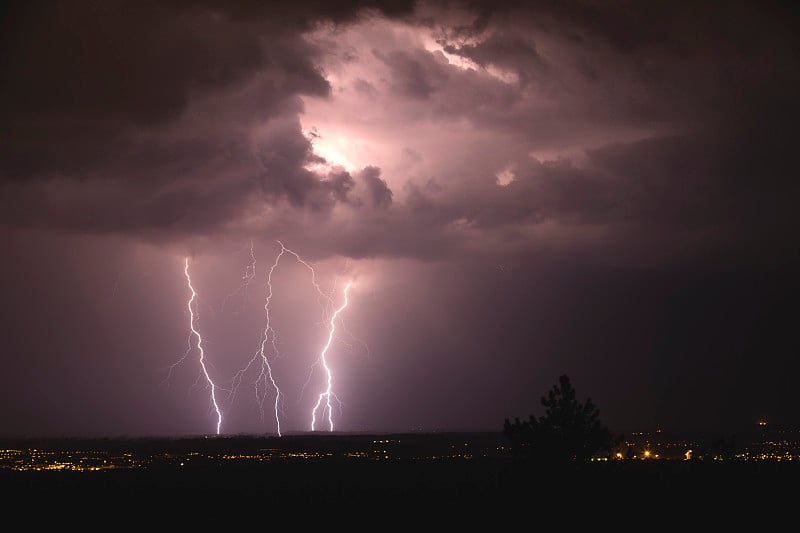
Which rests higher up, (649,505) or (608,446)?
(608,446)

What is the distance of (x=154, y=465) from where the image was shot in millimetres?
115062

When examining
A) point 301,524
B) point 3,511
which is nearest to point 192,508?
point 3,511

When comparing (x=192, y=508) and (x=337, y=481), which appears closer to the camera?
(x=192, y=508)

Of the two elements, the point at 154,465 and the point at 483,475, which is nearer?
the point at 483,475

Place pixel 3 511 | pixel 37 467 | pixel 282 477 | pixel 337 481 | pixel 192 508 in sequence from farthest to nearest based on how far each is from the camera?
pixel 37 467 < pixel 282 477 < pixel 337 481 < pixel 192 508 < pixel 3 511

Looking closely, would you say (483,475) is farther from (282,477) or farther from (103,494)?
(103,494)

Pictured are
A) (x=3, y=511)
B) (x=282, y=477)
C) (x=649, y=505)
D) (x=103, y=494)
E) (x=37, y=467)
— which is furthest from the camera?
(x=37, y=467)

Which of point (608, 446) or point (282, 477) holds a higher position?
point (608, 446)

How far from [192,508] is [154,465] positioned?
2613 inches

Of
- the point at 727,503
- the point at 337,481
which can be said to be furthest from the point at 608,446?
the point at 337,481

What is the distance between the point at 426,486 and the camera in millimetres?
69500

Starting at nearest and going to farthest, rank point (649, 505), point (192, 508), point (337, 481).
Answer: point (649, 505) → point (192, 508) → point (337, 481)

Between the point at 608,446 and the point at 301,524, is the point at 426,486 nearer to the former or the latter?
the point at 301,524

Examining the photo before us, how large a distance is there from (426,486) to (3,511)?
3264 cm
